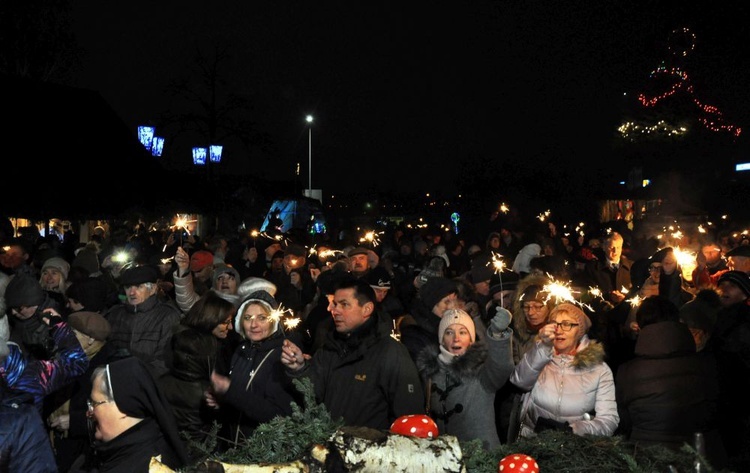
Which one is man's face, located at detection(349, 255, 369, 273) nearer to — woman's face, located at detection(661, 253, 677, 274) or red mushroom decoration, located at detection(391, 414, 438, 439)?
woman's face, located at detection(661, 253, 677, 274)

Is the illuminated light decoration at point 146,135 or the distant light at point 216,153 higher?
the illuminated light decoration at point 146,135

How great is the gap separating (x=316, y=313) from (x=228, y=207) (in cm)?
2777

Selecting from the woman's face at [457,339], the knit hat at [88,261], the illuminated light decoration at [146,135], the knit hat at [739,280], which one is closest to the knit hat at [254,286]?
the woman's face at [457,339]

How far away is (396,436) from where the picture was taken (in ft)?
9.84

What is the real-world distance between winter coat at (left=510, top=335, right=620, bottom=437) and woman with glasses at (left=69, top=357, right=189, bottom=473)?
2359 mm

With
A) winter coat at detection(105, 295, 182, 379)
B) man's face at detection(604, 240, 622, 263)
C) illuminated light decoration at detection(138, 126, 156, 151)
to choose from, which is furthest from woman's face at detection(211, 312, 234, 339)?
illuminated light decoration at detection(138, 126, 156, 151)

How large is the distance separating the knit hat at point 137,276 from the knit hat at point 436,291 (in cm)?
265

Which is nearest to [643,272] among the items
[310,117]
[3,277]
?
[3,277]

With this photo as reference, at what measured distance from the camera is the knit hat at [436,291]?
6.88m

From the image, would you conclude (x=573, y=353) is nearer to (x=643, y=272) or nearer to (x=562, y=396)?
(x=562, y=396)

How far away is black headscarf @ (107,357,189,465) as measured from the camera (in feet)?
13.1

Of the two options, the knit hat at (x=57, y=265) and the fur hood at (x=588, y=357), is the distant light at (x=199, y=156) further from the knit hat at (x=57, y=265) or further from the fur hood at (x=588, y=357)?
the fur hood at (x=588, y=357)

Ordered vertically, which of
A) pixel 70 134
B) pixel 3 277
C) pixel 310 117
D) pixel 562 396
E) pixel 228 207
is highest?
pixel 310 117

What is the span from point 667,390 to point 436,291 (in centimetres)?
232
